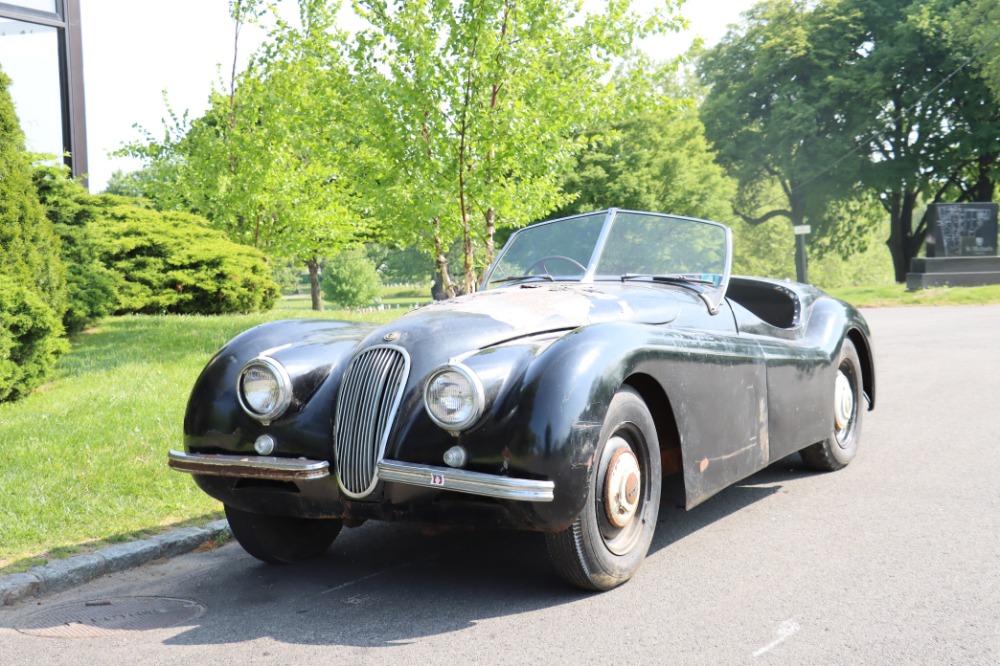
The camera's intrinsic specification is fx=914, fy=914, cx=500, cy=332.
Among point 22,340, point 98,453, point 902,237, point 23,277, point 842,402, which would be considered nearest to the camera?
point 842,402

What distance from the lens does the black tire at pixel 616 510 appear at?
371cm

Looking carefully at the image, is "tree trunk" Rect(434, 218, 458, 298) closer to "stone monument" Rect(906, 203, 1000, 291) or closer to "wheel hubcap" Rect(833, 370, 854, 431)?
"wheel hubcap" Rect(833, 370, 854, 431)

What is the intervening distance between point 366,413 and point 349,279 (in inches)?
2581

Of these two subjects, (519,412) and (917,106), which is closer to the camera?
(519,412)

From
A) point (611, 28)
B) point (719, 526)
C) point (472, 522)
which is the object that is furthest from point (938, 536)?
point (611, 28)

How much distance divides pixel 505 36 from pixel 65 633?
8848 millimetres

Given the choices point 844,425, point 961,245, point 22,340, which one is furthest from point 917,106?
point 22,340

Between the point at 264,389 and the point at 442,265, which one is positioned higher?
the point at 442,265

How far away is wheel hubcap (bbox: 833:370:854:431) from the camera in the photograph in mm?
6242

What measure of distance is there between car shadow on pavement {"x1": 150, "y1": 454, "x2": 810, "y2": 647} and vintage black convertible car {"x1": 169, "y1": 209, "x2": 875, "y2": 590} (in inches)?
→ 9.0

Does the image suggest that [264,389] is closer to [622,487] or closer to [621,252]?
[622,487]

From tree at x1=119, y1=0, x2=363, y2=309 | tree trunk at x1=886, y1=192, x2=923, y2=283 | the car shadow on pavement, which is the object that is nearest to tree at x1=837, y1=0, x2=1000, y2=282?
tree trunk at x1=886, y1=192, x2=923, y2=283

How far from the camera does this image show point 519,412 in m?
3.58

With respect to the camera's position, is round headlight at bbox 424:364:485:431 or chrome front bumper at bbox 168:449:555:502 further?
round headlight at bbox 424:364:485:431
